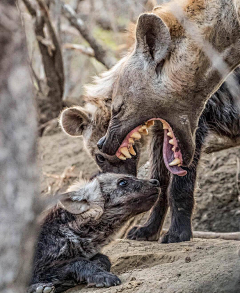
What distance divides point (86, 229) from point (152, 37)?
1346 millimetres

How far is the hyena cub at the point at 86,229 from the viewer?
3.35m

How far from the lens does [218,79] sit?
3.55m

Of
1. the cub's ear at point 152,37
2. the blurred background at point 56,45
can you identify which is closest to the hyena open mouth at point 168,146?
the cub's ear at point 152,37

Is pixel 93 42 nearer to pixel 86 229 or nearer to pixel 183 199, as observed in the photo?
pixel 183 199

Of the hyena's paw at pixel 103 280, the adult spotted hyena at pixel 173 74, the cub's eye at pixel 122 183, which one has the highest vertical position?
the adult spotted hyena at pixel 173 74

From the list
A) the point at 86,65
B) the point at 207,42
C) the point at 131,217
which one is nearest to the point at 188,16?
the point at 207,42

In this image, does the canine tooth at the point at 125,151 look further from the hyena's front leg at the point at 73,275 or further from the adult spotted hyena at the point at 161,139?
the hyena's front leg at the point at 73,275

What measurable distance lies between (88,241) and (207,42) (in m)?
1.51

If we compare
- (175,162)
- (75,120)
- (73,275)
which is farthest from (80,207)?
(75,120)

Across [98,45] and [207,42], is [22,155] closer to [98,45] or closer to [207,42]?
[207,42]

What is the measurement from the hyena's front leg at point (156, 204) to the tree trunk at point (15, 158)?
Answer: 2.78 m

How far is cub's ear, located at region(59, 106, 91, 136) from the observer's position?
183 inches

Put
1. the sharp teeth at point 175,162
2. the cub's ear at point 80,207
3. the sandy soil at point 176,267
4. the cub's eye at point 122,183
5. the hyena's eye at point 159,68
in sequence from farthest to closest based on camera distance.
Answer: the cub's eye at point 122,183 → the sharp teeth at point 175,162 → the cub's ear at point 80,207 → the hyena's eye at point 159,68 → the sandy soil at point 176,267

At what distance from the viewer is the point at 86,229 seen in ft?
12.1
